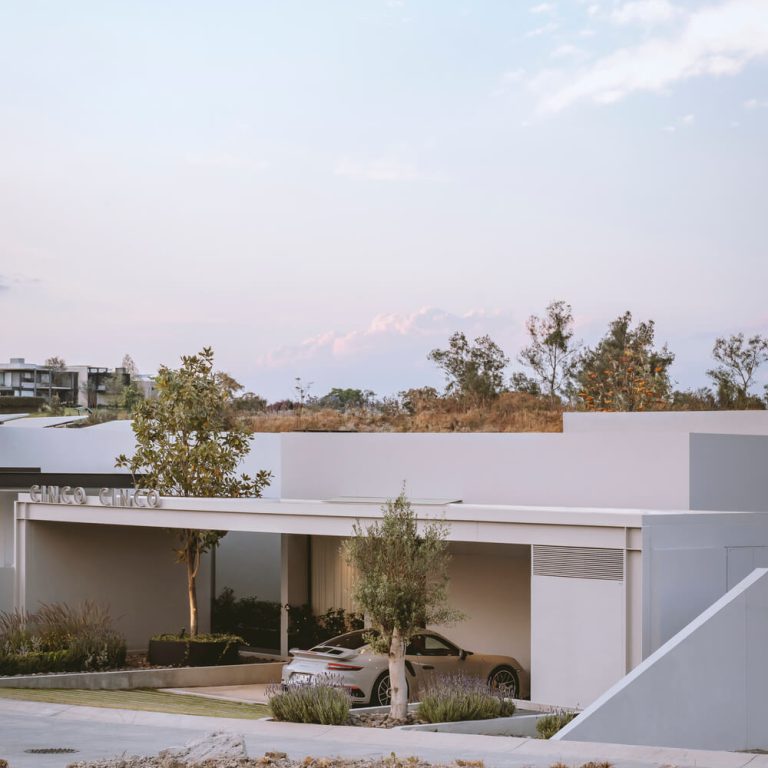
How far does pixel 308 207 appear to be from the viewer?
137 feet

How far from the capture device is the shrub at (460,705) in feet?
47.4

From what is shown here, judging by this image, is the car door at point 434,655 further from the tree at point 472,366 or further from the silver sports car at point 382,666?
the tree at point 472,366

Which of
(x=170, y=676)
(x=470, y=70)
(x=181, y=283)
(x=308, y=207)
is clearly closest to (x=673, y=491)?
(x=170, y=676)

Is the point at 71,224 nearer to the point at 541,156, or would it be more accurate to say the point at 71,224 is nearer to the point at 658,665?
the point at 541,156

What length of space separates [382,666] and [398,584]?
2.69 m

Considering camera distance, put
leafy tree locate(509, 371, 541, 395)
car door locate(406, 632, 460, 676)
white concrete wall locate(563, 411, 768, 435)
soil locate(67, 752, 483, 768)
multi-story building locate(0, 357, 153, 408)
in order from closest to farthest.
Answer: soil locate(67, 752, 483, 768), car door locate(406, 632, 460, 676), white concrete wall locate(563, 411, 768, 435), leafy tree locate(509, 371, 541, 395), multi-story building locate(0, 357, 153, 408)

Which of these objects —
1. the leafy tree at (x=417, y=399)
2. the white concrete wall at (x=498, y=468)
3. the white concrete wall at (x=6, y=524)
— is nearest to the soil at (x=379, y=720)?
the white concrete wall at (x=498, y=468)

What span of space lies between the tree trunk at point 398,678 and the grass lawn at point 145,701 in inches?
79.0

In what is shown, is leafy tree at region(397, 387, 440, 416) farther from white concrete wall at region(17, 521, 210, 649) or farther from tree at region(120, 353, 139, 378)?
tree at region(120, 353, 139, 378)

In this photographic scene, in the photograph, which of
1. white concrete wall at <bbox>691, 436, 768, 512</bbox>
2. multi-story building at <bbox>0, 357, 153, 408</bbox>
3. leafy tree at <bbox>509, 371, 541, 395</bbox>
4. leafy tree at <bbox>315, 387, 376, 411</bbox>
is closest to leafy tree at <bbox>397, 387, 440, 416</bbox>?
leafy tree at <bbox>315, 387, 376, 411</bbox>

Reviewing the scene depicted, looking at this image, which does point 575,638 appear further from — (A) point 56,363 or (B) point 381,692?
(A) point 56,363

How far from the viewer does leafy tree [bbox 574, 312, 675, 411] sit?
40.2 metres

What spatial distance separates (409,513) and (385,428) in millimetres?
33533

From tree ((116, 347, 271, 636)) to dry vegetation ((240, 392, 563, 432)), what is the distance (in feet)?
68.8
